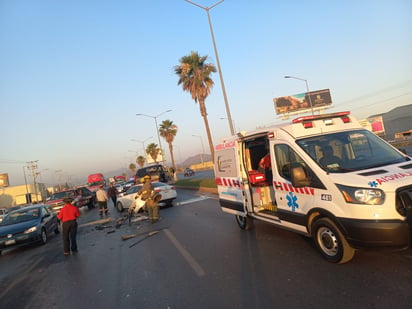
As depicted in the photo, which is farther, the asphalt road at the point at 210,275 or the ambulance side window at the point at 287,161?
the ambulance side window at the point at 287,161

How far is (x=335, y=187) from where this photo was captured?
4.66 meters

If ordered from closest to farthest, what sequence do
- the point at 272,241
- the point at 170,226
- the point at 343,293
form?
the point at 343,293, the point at 272,241, the point at 170,226

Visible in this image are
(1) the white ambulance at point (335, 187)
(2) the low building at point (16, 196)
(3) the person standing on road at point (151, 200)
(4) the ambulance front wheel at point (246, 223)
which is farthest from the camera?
(2) the low building at point (16, 196)

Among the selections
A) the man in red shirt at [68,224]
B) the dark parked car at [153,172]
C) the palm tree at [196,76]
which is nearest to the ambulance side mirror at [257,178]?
the man in red shirt at [68,224]

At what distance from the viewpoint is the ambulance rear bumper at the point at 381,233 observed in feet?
13.6

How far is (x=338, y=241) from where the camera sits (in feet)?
15.7

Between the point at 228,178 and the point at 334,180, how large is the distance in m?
3.76

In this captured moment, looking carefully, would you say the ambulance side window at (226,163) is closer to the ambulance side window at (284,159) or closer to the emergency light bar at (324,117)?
the ambulance side window at (284,159)

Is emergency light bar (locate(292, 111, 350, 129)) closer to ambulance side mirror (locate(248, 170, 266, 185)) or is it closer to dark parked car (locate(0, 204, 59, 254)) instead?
ambulance side mirror (locate(248, 170, 266, 185))

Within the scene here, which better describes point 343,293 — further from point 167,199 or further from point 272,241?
point 167,199

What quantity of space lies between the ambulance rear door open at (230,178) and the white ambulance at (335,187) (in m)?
0.25

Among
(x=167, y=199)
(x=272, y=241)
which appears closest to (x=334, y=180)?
(x=272, y=241)

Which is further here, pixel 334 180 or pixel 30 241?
pixel 30 241

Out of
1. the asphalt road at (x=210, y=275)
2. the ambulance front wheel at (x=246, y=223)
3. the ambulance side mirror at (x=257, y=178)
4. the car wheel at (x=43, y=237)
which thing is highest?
the ambulance side mirror at (x=257, y=178)
